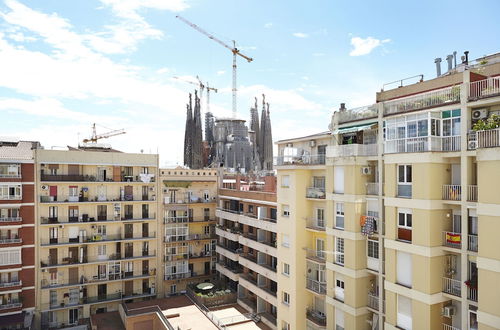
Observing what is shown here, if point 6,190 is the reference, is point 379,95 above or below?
above

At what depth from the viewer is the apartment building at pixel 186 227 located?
4897 centimetres

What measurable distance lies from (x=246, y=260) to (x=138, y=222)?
15830 millimetres

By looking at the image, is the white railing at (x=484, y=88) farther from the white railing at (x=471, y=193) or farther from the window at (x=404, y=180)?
the window at (x=404, y=180)

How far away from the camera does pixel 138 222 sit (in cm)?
4734

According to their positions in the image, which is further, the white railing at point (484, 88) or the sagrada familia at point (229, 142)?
the sagrada familia at point (229, 142)

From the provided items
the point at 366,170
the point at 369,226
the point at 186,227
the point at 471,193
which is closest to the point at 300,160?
the point at 366,170

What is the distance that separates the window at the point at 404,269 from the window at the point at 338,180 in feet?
20.0

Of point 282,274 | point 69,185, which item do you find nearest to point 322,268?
point 282,274

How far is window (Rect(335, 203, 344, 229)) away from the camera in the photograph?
26.0 meters

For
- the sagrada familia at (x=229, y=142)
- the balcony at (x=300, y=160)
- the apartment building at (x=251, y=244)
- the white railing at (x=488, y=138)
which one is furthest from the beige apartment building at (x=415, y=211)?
the sagrada familia at (x=229, y=142)

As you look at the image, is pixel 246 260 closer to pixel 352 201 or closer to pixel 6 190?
pixel 352 201

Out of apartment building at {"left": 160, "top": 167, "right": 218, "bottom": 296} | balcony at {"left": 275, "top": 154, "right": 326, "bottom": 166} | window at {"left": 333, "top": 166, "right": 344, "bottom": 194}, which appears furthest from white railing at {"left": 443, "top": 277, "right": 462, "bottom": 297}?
apartment building at {"left": 160, "top": 167, "right": 218, "bottom": 296}

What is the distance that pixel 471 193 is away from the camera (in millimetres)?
18703

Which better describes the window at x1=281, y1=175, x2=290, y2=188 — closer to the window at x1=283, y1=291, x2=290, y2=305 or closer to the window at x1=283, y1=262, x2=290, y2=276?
the window at x1=283, y1=262, x2=290, y2=276
